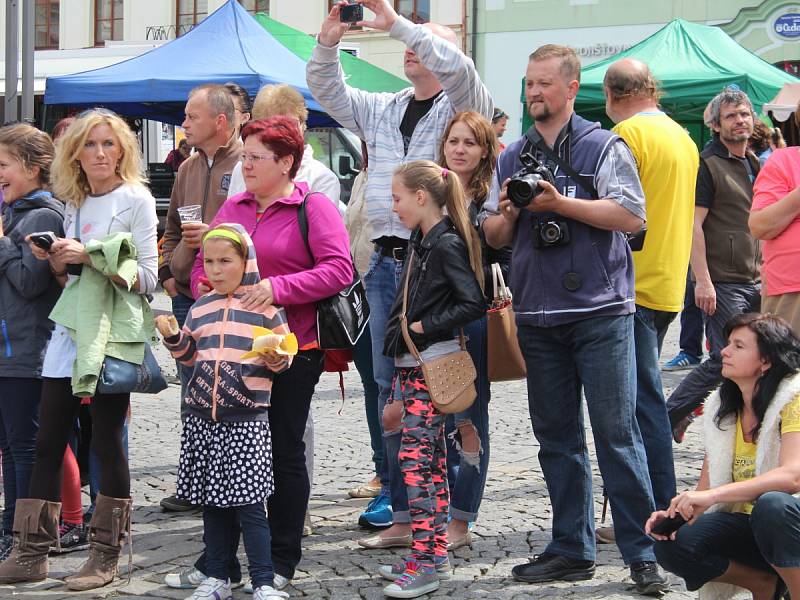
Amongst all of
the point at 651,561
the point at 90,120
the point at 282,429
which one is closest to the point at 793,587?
the point at 651,561

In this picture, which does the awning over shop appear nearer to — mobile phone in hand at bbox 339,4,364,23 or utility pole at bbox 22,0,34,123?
utility pole at bbox 22,0,34,123

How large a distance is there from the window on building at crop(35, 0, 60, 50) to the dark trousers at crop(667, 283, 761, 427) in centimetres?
2655

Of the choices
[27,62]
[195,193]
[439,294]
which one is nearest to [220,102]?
[195,193]

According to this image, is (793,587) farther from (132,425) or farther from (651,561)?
(132,425)

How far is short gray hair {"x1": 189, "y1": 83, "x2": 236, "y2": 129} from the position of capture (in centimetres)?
584

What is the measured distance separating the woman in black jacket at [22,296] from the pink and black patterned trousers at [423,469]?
157cm

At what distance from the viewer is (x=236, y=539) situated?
4.60 metres

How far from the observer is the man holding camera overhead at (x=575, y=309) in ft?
14.7

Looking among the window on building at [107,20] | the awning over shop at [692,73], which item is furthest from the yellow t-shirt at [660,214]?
the window on building at [107,20]

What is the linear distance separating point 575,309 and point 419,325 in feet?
1.92

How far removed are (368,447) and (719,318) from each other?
220 cm

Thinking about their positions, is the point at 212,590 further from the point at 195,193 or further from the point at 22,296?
the point at 195,193

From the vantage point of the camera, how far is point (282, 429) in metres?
4.59

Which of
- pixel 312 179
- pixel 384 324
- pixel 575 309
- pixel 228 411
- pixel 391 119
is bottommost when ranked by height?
pixel 228 411
